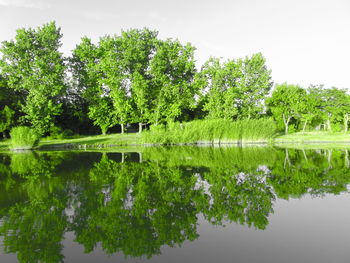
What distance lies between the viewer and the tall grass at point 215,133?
87.8 ft

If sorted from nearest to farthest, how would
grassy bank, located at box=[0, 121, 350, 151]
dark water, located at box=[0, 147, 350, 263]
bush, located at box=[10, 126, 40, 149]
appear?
1. dark water, located at box=[0, 147, 350, 263]
2. bush, located at box=[10, 126, 40, 149]
3. grassy bank, located at box=[0, 121, 350, 151]

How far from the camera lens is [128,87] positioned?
37500 millimetres

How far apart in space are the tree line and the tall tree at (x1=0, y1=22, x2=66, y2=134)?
11 centimetres

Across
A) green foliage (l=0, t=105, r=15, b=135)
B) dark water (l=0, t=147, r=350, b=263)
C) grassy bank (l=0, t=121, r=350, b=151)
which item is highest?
green foliage (l=0, t=105, r=15, b=135)

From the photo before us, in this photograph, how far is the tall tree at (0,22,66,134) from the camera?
1247 inches

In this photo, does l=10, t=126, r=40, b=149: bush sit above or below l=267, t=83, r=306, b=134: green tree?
below

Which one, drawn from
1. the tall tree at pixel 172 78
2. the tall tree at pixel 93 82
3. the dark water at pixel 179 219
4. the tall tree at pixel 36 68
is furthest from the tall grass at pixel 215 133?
the dark water at pixel 179 219

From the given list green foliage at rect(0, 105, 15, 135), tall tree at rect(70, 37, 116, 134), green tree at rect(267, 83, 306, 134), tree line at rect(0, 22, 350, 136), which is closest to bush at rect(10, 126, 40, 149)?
tree line at rect(0, 22, 350, 136)

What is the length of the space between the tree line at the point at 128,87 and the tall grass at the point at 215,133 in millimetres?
8167

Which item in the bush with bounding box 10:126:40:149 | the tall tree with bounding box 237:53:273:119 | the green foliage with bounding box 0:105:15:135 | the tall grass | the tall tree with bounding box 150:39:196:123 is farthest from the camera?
the tall tree with bounding box 237:53:273:119

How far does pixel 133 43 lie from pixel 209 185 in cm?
3190

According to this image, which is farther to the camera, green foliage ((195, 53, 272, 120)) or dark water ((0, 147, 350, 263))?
green foliage ((195, 53, 272, 120))

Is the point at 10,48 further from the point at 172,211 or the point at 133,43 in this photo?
the point at 172,211

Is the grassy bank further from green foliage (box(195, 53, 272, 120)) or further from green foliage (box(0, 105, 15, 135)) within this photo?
green foliage (box(195, 53, 272, 120))
